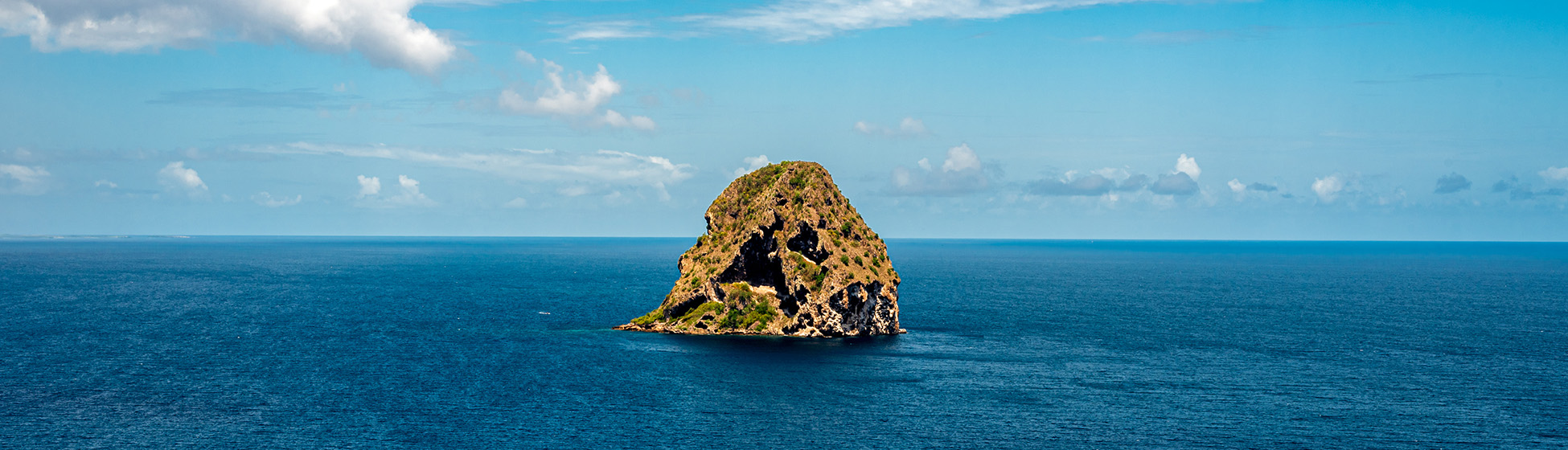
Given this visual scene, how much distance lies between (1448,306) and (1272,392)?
11024cm

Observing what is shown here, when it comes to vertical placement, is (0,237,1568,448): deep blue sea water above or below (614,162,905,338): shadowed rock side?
below

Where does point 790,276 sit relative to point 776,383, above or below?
above

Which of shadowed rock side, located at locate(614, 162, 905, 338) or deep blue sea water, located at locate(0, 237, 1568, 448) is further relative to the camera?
shadowed rock side, located at locate(614, 162, 905, 338)

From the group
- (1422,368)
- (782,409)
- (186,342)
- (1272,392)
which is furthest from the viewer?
(186,342)

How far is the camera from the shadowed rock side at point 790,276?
127500 millimetres

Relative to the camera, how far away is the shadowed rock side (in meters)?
128

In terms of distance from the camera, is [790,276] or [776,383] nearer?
[776,383]

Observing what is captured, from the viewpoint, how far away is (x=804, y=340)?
125625 mm

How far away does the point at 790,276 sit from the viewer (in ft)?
418

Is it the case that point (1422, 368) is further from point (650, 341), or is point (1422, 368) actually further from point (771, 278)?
point (650, 341)

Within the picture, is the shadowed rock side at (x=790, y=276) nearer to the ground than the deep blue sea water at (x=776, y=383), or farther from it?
farther from it

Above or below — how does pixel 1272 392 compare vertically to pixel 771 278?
below

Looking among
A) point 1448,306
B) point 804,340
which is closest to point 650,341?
point 804,340

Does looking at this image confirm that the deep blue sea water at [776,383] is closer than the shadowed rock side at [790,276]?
Yes
